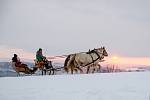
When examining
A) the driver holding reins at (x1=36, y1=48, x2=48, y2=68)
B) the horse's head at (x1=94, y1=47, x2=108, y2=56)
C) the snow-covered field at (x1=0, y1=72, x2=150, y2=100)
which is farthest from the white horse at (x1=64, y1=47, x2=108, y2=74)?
the snow-covered field at (x1=0, y1=72, x2=150, y2=100)

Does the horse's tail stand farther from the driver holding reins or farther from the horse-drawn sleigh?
the driver holding reins

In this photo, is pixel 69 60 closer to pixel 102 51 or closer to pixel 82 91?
pixel 102 51

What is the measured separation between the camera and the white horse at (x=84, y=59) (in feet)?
68.8

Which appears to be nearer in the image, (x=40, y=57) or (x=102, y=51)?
(x=40, y=57)

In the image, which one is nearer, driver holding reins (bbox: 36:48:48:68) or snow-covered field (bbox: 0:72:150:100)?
snow-covered field (bbox: 0:72:150:100)

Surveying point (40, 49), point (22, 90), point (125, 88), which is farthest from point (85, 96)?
point (40, 49)

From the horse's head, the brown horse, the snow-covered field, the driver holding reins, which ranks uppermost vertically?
the horse's head

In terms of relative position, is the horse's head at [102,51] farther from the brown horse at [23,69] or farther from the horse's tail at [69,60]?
the brown horse at [23,69]

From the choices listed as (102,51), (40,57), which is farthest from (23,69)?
(102,51)

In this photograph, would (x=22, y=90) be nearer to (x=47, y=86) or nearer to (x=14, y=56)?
(x=47, y=86)

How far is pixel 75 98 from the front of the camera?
784cm

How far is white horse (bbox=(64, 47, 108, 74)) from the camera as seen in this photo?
2097cm

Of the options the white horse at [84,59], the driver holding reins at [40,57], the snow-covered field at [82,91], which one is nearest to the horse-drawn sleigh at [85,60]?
the white horse at [84,59]

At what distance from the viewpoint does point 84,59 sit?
69.3 feet
